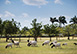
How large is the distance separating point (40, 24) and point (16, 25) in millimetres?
10668

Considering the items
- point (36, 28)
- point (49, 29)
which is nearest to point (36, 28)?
point (36, 28)

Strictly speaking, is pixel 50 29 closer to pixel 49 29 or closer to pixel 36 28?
pixel 49 29

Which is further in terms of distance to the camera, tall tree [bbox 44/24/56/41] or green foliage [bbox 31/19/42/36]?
tall tree [bbox 44/24/56/41]

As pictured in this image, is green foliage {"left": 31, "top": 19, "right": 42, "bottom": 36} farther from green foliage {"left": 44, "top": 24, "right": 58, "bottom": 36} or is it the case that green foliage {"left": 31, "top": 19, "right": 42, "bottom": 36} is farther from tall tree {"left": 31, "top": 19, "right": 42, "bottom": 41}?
green foliage {"left": 44, "top": 24, "right": 58, "bottom": 36}

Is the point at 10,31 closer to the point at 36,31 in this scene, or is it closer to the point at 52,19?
the point at 36,31

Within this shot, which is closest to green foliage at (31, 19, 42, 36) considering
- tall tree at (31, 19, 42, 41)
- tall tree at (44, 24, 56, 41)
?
tall tree at (31, 19, 42, 41)

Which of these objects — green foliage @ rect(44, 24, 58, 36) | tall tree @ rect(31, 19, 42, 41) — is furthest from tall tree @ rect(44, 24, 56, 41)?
tall tree @ rect(31, 19, 42, 41)

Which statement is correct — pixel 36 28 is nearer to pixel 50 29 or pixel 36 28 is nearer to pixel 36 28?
pixel 36 28

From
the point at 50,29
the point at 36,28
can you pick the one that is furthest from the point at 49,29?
the point at 36,28

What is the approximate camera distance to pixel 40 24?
5100cm

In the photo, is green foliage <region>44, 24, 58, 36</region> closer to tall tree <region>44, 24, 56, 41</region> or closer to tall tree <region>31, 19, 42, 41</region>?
tall tree <region>44, 24, 56, 41</region>

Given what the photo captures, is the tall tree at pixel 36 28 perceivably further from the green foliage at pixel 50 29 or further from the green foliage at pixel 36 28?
the green foliage at pixel 50 29

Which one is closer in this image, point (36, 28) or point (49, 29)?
point (36, 28)

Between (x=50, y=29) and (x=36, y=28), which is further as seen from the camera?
(x=50, y=29)
